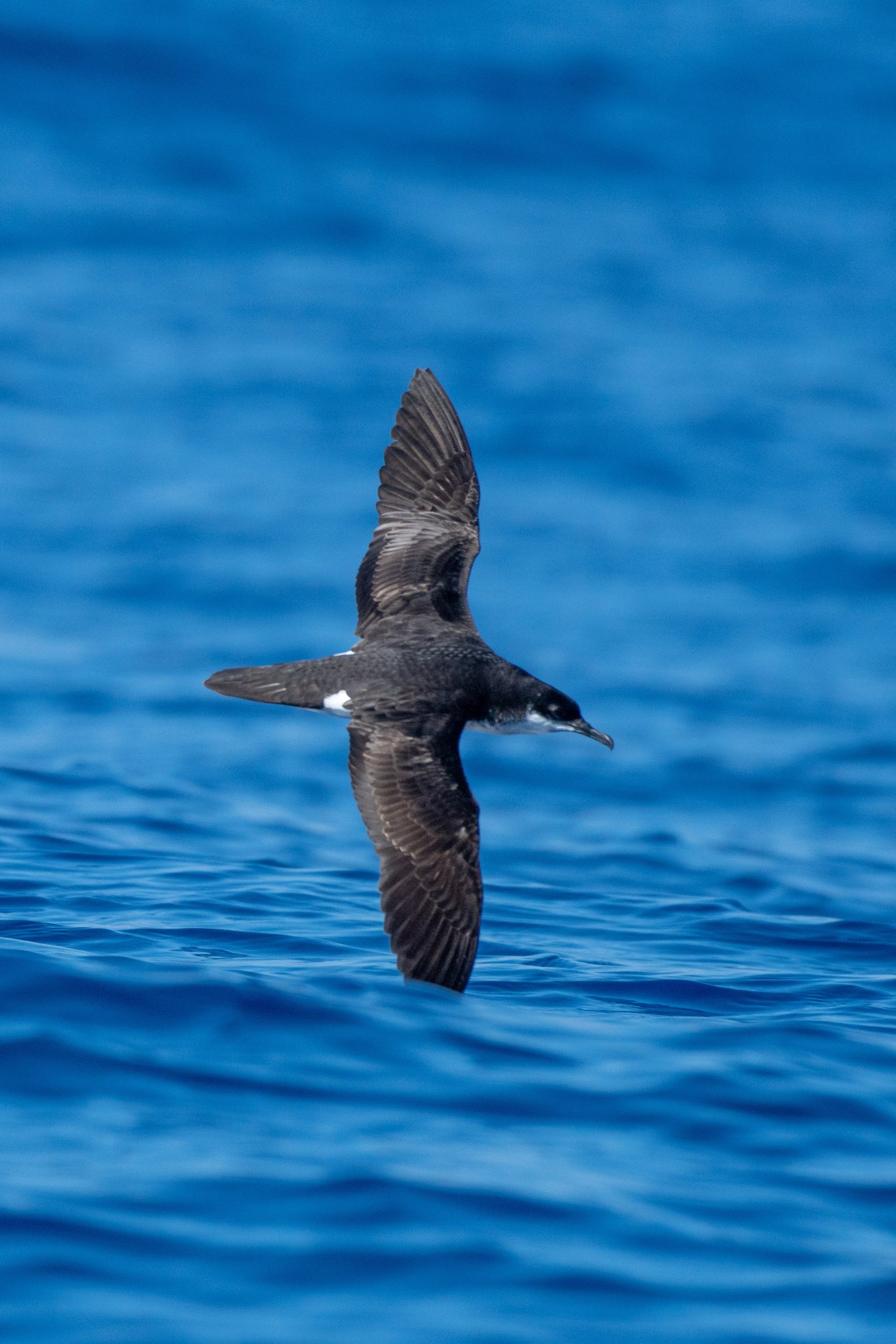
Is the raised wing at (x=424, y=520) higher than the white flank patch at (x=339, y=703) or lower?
higher

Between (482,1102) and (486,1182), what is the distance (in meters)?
0.60

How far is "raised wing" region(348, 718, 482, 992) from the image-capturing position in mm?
Result: 6684

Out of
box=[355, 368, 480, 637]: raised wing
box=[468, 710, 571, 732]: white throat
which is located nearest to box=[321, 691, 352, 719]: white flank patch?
box=[468, 710, 571, 732]: white throat

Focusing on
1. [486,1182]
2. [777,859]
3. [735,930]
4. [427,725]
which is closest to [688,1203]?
[486,1182]

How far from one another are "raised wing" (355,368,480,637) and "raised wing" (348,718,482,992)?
1049 mm

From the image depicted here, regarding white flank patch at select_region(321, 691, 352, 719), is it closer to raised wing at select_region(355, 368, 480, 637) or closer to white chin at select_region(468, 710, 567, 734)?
white chin at select_region(468, 710, 567, 734)

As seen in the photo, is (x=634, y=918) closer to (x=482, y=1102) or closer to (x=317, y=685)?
(x=317, y=685)

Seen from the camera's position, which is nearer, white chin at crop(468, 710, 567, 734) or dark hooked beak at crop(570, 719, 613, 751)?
white chin at crop(468, 710, 567, 734)

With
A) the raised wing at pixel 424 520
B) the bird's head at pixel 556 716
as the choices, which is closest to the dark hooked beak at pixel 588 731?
the bird's head at pixel 556 716

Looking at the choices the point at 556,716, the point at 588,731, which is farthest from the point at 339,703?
the point at 588,731

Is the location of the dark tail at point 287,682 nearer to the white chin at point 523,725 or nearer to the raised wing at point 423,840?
the raised wing at point 423,840

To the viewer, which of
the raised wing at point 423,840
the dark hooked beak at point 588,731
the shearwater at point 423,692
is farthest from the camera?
the dark hooked beak at point 588,731

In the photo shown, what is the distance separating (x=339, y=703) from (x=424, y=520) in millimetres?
1586

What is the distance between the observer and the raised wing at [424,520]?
8.34 m
